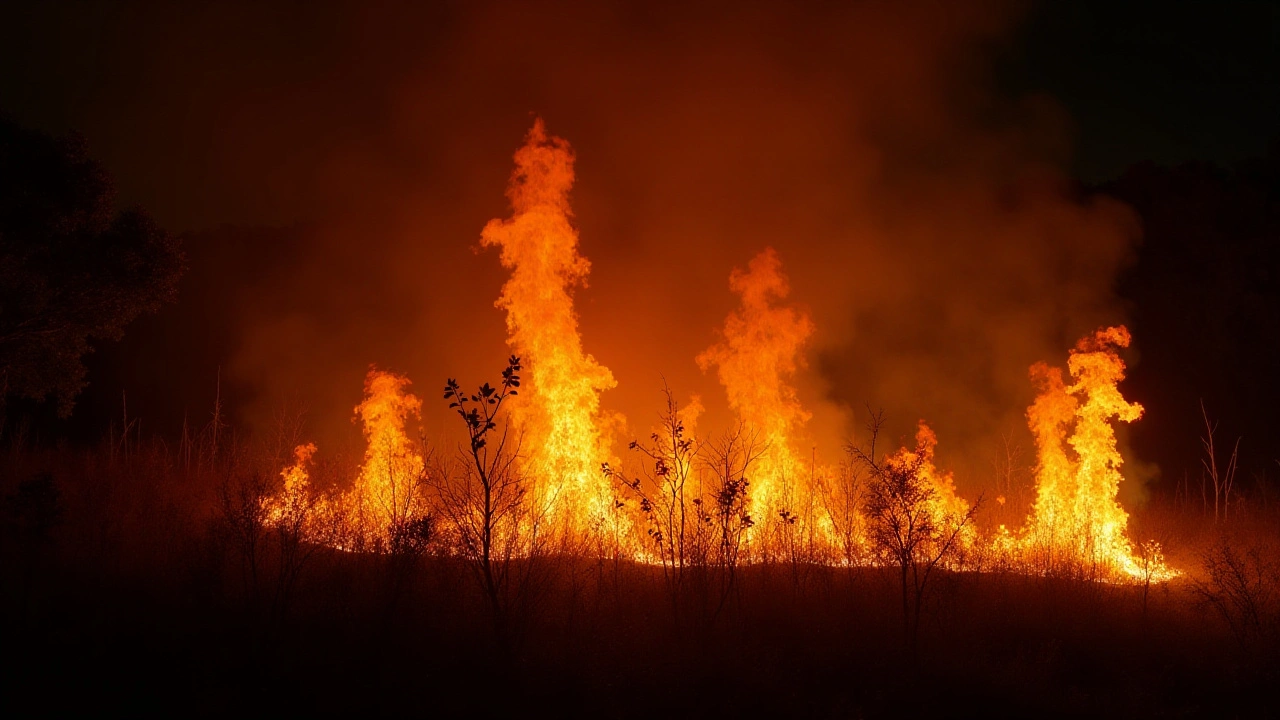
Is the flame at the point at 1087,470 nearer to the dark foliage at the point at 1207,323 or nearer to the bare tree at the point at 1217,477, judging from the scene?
the bare tree at the point at 1217,477

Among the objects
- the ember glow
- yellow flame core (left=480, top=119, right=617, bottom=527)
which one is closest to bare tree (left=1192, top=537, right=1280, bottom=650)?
the ember glow

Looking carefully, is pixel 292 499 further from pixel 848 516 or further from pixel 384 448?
pixel 848 516

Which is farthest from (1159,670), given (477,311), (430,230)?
(430,230)

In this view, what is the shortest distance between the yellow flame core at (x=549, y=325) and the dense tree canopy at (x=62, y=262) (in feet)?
26.9

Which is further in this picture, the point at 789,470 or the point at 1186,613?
the point at 789,470

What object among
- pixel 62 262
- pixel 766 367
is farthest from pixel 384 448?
pixel 766 367

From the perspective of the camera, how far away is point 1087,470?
904 inches

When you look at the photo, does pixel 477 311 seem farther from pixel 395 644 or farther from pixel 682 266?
pixel 395 644

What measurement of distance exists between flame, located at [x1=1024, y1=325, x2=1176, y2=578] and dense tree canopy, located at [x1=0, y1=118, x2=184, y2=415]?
871 inches

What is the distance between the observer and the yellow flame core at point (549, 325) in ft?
72.2

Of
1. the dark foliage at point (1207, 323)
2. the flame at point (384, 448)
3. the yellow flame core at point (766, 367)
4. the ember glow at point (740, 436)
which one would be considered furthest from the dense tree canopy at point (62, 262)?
the dark foliage at point (1207, 323)

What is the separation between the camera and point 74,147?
16.6 metres

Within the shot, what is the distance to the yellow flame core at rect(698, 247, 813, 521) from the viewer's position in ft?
77.7

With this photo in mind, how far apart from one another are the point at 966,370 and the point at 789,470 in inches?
729
